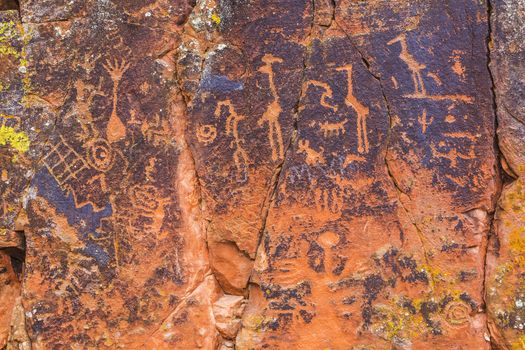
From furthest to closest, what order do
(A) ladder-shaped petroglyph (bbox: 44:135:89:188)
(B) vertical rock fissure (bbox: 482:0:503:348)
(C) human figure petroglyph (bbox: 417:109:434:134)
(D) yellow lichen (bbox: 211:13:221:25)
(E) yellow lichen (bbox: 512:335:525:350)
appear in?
(D) yellow lichen (bbox: 211:13:221:25) < (A) ladder-shaped petroglyph (bbox: 44:135:89:188) < (C) human figure petroglyph (bbox: 417:109:434:134) < (B) vertical rock fissure (bbox: 482:0:503:348) < (E) yellow lichen (bbox: 512:335:525:350)

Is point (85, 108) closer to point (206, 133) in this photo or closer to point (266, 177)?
point (206, 133)

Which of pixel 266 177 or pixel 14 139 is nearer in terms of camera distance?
pixel 266 177

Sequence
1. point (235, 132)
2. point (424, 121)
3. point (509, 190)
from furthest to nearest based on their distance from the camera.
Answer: point (235, 132) → point (424, 121) → point (509, 190)

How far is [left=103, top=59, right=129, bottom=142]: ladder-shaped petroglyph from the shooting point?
3.64 metres

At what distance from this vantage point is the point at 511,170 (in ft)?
11.2

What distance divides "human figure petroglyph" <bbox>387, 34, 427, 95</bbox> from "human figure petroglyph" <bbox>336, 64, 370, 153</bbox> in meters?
0.33

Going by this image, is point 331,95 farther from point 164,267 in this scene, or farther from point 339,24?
point 164,267

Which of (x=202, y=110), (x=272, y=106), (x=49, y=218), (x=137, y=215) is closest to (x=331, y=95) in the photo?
(x=272, y=106)

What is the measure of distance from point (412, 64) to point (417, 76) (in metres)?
0.08

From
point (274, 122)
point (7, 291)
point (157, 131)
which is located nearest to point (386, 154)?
point (274, 122)

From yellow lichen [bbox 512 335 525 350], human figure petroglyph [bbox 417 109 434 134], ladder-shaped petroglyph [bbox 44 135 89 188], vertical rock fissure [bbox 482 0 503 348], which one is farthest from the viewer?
ladder-shaped petroglyph [bbox 44 135 89 188]

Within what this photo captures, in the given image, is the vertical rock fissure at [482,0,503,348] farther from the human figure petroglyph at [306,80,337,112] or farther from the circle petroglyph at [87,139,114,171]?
the circle petroglyph at [87,139,114,171]

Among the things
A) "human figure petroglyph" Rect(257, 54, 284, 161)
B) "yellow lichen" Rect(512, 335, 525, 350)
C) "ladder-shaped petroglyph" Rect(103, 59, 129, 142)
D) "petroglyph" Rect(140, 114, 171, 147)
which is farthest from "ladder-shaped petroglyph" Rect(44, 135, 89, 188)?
"yellow lichen" Rect(512, 335, 525, 350)

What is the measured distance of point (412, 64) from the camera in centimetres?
356
